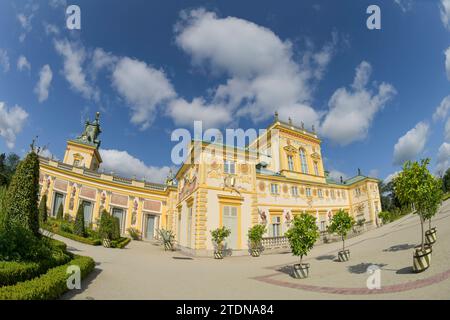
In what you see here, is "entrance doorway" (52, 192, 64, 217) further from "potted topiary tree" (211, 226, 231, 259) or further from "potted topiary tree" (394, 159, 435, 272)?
"potted topiary tree" (394, 159, 435, 272)

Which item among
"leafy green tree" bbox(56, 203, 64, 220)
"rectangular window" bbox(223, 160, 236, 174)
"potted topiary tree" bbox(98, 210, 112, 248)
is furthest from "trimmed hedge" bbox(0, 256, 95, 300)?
"leafy green tree" bbox(56, 203, 64, 220)

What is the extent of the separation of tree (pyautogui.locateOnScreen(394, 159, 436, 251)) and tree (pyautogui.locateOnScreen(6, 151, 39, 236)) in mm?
12665

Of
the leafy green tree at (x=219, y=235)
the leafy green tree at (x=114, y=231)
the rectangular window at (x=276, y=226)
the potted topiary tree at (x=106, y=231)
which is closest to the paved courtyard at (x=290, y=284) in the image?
the leafy green tree at (x=219, y=235)

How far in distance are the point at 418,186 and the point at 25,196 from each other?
516 inches

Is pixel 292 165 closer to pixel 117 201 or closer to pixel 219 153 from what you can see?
pixel 219 153

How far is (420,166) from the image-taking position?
8.34 meters

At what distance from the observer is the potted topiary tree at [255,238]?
17320 millimetres

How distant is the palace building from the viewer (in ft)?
59.4

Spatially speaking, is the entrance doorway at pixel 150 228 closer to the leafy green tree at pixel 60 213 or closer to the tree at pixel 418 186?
the leafy green tree at pixel 60 213

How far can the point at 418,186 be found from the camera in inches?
318

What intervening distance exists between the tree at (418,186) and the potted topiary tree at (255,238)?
1037 centimetres
